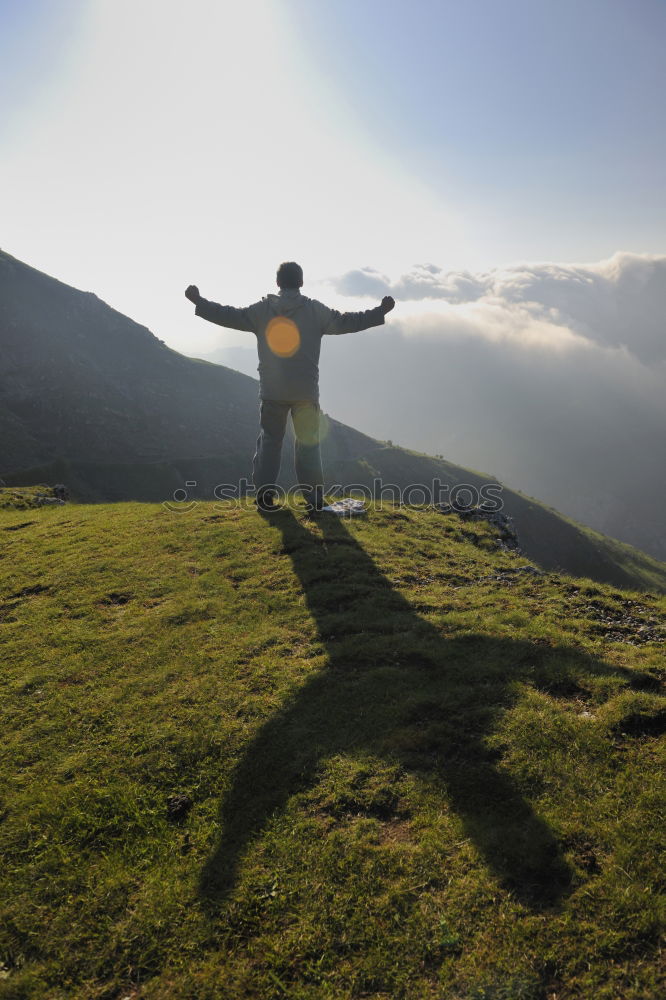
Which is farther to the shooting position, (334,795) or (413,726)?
(413,726)

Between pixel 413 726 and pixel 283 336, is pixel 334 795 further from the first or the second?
pixel 283 336

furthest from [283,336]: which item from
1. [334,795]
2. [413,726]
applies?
[334,795]

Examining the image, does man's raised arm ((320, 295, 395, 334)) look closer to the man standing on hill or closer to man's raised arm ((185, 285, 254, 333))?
the man standing on hill

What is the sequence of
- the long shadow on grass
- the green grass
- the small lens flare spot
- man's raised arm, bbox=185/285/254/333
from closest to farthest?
the green grass
the long shadow on grass
man's raised arm, bbox=185/285/254/333
the small lens flare spot

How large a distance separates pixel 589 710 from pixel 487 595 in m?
3.96

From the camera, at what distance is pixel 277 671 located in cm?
766

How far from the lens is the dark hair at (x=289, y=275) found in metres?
12.8

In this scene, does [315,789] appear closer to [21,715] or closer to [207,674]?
[207,674]

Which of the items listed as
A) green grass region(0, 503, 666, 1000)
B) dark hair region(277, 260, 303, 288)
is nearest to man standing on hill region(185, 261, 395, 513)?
dark hair region(277, 260, 303, 288)

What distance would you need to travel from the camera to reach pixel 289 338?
12953 mm

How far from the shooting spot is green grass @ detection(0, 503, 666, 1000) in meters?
3.94

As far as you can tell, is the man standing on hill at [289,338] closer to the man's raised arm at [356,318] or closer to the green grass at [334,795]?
the man's raised arm at [356,318]

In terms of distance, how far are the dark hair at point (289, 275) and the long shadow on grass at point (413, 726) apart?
8.21 meters

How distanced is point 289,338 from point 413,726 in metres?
9.93
